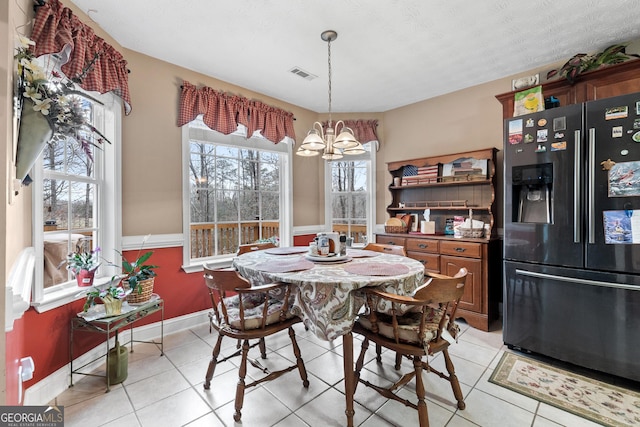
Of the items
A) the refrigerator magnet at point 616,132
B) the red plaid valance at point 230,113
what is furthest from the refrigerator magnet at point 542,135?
the red plaid valance at point 230,113

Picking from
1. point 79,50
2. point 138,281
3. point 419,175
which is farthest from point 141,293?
point 419,175

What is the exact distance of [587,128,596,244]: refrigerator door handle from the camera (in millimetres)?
2008

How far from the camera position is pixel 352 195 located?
14.0 feet

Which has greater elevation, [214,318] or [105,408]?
[214,318]

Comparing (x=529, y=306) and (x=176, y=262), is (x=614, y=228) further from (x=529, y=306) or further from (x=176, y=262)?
(x=176, y=262)

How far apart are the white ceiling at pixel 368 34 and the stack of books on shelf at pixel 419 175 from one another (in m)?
1.03

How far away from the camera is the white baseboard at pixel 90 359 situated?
1740 mm

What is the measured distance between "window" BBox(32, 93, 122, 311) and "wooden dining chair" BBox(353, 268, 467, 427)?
6.93 feet

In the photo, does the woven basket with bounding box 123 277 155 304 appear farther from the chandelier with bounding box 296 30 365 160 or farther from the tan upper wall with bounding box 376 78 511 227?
the tan upper wall with bounding box 376 78 511 227

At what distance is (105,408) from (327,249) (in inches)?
69.3

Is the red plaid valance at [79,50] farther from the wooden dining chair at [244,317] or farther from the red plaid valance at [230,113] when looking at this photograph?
the wooden dining chair at [244,317]

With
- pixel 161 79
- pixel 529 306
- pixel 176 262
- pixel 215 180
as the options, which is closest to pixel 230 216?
pixel 215 180

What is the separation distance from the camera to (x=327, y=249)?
2221mm

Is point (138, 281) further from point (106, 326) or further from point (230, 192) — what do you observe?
point (230, 192)
